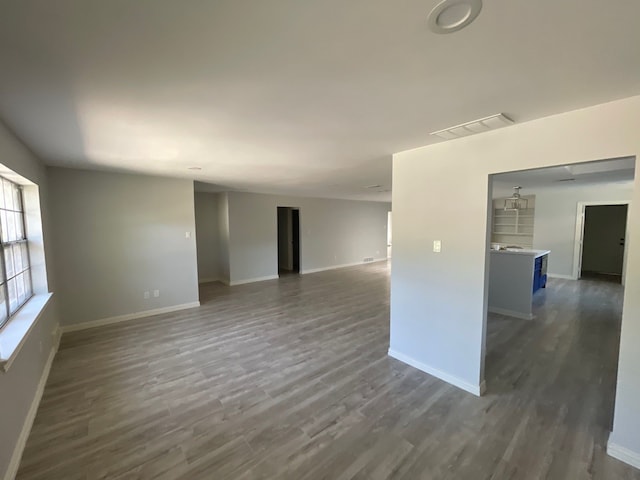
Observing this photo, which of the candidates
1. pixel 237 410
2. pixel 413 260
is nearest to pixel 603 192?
pixel 413 260

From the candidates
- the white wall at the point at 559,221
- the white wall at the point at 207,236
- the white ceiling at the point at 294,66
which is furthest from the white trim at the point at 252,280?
the white wall at the point at 559,221

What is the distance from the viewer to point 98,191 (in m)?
4.17

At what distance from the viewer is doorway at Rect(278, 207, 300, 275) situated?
877 cm

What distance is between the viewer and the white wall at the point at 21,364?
1763 mm

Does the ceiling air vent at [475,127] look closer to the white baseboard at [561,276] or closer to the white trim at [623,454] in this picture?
the white trim at [623,454]

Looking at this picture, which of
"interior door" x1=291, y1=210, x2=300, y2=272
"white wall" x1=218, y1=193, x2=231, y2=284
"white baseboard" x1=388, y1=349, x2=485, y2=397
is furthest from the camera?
"interior door" x1=291, y1=210, x2=300, y2=272

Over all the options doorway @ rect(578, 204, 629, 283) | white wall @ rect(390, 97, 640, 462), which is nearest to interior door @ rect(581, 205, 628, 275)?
doorway @ rect(578, 204, 629, 283)

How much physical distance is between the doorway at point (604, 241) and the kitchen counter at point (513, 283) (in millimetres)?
5131

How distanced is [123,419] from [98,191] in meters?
3.36

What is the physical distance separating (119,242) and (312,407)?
390 centimetres

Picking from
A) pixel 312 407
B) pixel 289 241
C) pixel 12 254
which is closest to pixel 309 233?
pixel 289 241

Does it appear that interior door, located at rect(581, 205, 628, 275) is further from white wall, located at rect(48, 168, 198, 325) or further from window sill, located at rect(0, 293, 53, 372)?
window sill, located at rect(0, 293, 53, 372)

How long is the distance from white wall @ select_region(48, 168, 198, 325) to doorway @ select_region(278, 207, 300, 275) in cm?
398

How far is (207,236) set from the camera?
7312mm
